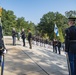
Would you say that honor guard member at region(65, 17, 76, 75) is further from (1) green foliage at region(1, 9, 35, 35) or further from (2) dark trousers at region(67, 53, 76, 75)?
(1) green foliage at region(1, 9, 35, 35)

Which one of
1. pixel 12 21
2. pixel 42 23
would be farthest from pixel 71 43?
pixel 42 23

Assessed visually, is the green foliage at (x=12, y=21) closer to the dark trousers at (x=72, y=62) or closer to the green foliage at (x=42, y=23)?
the green foliage at (x=42, y=23)

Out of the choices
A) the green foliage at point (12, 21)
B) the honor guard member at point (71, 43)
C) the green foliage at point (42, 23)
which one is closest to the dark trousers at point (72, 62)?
the honor guard member at point (71, 43)

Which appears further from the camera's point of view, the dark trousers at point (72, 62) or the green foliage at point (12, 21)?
the green foliage at point (12, 21)

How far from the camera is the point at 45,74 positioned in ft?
33.2

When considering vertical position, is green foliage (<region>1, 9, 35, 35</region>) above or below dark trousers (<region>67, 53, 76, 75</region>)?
above

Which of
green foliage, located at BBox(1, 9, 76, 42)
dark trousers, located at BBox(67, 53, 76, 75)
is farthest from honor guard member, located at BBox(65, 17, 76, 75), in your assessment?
green foliage, located at BBox(1, 9, 76, 42)

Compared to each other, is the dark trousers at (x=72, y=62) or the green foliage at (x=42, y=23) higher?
the green foliage at (x=42, y=23)

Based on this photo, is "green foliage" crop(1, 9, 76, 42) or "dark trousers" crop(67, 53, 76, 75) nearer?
"dark trousers" crop(67, 53, 76, 75)

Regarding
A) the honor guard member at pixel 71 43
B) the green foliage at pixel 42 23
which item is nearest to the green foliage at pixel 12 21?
the green foliage at pixel 42 23

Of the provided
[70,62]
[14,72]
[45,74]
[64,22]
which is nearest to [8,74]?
[14,72]

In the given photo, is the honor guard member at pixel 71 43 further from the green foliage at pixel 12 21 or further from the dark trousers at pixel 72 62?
the green foliage at pixel 12 21

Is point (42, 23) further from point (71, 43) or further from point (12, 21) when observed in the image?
point (71, 43)

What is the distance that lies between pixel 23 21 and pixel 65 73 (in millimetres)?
90059
